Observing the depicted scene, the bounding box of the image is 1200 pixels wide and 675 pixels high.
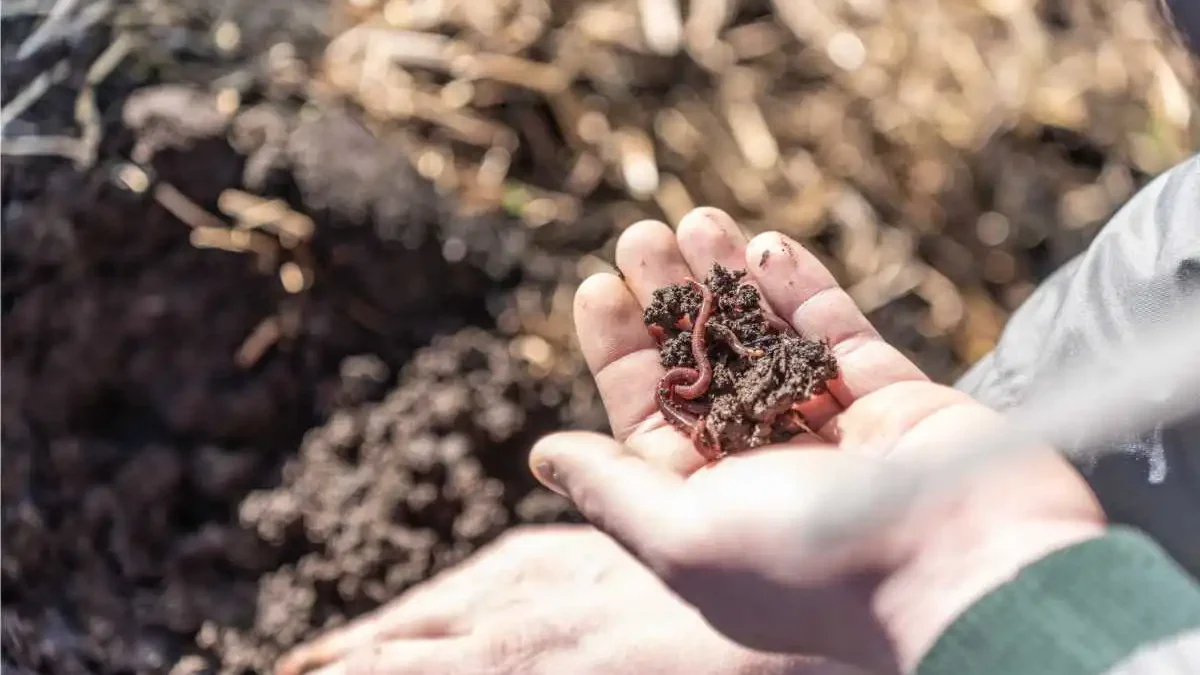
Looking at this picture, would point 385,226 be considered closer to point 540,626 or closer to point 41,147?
point 41,147

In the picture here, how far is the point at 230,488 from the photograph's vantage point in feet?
8.85

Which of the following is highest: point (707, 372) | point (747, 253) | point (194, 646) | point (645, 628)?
point (747, 253)

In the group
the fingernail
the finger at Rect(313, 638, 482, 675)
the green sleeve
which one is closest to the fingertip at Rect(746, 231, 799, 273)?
the fingernail

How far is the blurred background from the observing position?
2.69 meters

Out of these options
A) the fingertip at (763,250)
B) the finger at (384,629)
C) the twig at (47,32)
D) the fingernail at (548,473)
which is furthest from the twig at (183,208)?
the fingertip at (763,250)

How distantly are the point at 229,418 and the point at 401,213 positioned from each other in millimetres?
763

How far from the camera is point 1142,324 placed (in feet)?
6.05

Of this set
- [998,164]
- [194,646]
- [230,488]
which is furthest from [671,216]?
[194,646]

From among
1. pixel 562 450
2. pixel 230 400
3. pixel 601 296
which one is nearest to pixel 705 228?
pixel 601 296

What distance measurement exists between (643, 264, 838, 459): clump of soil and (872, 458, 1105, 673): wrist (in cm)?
Result: 48

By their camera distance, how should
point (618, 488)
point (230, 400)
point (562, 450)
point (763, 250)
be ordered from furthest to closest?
point (230, 400)
point (763, 250)
point (562, 450)
point (618, 488)

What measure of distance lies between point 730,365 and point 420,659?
1069mm

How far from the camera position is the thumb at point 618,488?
5.49 feet

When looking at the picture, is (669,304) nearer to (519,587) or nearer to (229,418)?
(519,587)
